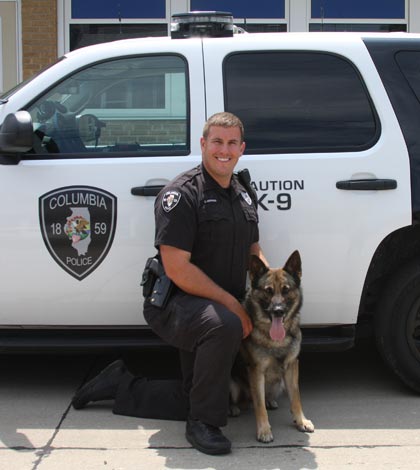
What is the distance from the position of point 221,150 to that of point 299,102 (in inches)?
26.5

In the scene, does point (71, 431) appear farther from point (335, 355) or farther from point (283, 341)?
point (335, 355)

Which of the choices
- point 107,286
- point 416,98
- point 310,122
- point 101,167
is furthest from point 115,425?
point 416,98

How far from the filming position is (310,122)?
400 cm

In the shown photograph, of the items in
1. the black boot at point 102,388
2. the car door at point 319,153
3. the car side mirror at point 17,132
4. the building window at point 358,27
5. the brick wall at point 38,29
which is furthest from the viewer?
the building window at point 358,27

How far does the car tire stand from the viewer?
4.01 meters

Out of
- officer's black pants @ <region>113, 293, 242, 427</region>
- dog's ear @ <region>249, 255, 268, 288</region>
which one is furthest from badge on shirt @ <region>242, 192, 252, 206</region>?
officer's black pants @ <region>113, 293, 242, 427</region>

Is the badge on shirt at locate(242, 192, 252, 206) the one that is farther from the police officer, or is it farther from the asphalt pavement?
the asphalt pavement

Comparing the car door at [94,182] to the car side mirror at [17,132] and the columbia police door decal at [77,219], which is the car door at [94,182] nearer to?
the columbia police door decal at [77,219]

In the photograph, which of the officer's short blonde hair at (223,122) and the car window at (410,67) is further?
the car window at (410,67)

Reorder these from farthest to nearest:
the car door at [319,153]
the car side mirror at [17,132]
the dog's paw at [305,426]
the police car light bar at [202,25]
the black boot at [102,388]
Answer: the police car light bar at [202,25], the black boot at [102,388], the car door at [319,153], the dog's paw at [305,426], the car side mirror at [17,132]

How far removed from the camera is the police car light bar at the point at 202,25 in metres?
4.10

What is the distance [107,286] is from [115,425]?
2.41ft

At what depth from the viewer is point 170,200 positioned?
3.58 metres

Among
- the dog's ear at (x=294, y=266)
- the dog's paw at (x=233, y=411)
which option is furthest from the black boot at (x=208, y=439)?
the dog's ear at (x=294, y=266)
